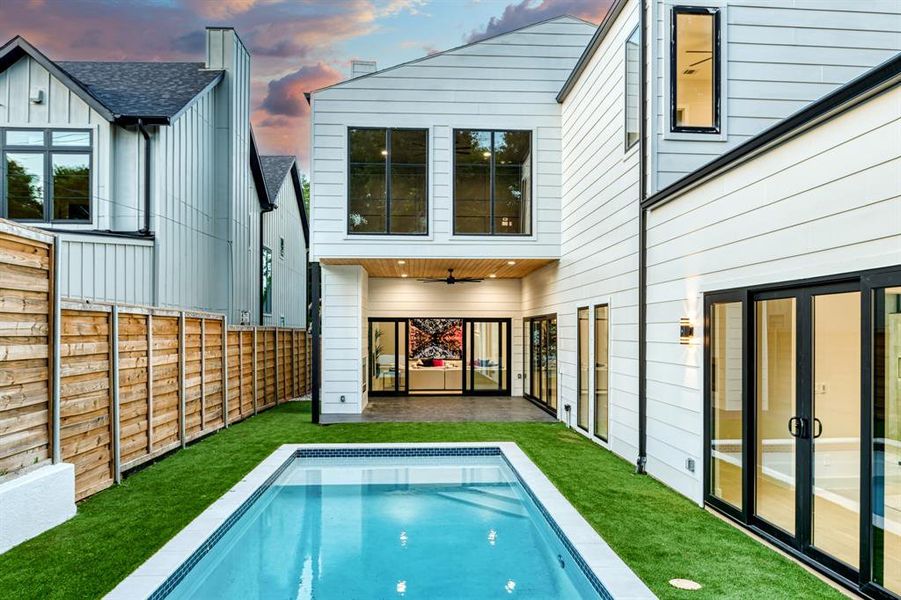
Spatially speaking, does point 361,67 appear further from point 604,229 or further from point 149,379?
point 149,379

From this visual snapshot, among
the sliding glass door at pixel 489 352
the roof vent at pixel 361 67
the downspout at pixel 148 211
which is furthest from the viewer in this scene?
the sliding glass door at pixel 489 352

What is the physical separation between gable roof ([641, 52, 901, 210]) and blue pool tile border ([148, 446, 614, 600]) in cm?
324

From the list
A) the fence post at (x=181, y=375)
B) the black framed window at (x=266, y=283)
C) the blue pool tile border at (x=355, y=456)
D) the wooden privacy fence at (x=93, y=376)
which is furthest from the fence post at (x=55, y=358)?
the black framed window at (x=266, y=283)

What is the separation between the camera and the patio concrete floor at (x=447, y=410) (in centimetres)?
1012

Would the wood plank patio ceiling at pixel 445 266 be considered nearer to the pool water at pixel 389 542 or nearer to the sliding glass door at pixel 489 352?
the sliding glass door at pixel 489 352

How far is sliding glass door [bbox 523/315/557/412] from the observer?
1075cm

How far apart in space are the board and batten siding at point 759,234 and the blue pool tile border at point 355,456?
59.4 inches

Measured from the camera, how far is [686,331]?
5.38 metres

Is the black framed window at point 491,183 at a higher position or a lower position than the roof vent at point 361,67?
lower

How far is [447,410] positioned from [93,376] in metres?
6.82

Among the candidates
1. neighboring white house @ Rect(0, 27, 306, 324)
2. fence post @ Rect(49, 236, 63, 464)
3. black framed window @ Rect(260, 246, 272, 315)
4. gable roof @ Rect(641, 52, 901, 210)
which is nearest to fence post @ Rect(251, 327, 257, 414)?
neighboring white house @ Rect(0, 27, 306, 324)

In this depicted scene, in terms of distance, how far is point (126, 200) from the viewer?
9.86 m

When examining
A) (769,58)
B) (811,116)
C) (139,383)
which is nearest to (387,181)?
(139,383)

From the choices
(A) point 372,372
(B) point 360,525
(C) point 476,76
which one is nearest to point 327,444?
(B) point 360,525
